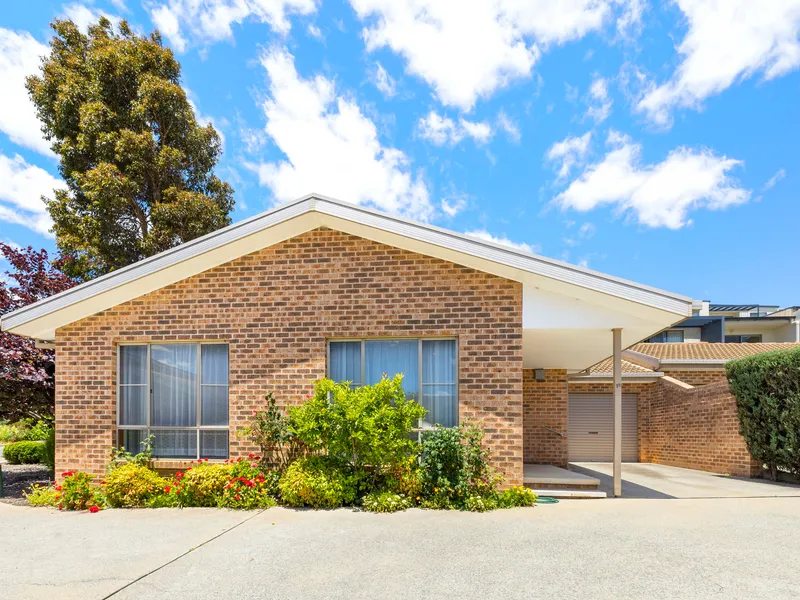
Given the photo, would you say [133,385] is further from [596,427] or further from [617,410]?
[596,427]

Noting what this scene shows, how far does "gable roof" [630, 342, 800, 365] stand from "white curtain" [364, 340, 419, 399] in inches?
359

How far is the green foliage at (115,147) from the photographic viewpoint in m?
14.6

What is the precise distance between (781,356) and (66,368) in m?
12.6

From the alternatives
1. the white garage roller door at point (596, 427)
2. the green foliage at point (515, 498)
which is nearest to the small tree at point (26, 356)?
the green foliage at point (515, 498)

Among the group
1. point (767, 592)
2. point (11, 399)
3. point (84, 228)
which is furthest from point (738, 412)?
point (84, 228)

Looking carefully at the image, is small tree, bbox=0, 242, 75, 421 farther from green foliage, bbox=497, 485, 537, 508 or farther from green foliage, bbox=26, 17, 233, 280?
green foliage, bbox=497, 485, 537, 508

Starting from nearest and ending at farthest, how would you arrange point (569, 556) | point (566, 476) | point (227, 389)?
point (569, 556) → point (227, 389) → point (566, 476)

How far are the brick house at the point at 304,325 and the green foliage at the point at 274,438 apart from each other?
235 millimetres

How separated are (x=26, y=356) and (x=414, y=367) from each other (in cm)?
724

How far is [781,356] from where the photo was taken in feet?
30.3

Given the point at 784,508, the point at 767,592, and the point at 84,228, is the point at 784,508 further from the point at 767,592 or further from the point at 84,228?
the point at 84,228

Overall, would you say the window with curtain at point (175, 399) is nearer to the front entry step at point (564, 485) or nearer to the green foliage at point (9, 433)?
the front entry step at point (564, 485)

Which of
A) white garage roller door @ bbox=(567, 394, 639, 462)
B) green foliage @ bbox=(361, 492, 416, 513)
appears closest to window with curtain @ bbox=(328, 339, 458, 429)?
green foliage @ bbox=(361, 492, 416, 513)

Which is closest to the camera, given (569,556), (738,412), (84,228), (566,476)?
(569,556)
